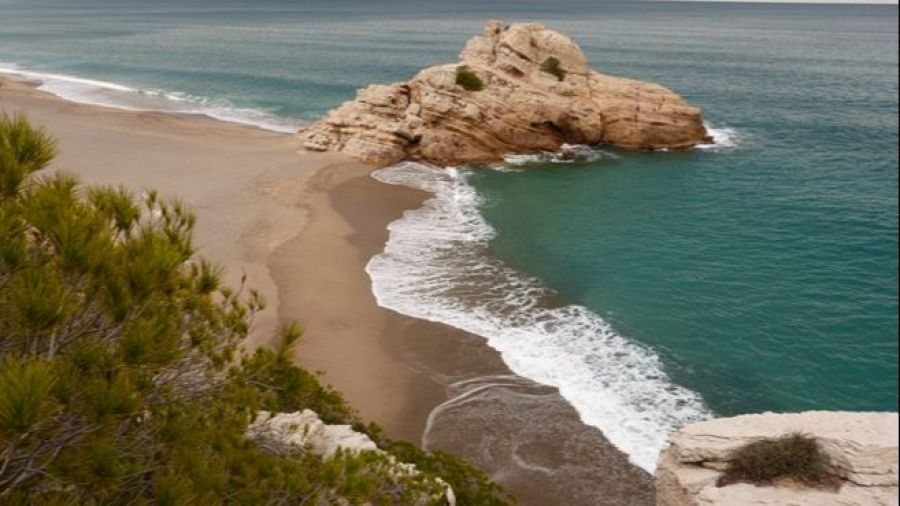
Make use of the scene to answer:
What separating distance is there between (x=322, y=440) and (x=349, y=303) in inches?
515

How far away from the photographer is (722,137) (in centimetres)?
5394

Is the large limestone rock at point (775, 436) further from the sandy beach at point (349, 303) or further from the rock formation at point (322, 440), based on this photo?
the rock formation at point (322, 440)

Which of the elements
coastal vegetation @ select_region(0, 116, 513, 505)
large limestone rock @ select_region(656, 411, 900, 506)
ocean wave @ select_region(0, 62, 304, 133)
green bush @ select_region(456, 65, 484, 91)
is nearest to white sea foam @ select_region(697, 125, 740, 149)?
green bush @ select_region(456, 65, 484, 91)

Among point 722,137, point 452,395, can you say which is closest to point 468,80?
point 722,137

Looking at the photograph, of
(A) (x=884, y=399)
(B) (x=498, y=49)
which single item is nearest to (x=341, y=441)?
(A) (x=884, y=399)

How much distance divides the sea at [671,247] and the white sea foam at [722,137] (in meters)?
0.24

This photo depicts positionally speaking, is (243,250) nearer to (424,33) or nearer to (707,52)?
(707,52)

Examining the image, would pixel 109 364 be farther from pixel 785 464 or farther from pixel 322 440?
pixel 785 464

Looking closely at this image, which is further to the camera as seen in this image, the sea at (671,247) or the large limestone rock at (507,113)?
the large limestone rock at (507,113)

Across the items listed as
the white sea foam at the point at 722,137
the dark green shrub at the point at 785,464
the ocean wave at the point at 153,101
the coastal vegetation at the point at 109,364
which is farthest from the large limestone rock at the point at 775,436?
the ocean wave at the point at 153,101

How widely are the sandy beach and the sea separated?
1055 millimetres

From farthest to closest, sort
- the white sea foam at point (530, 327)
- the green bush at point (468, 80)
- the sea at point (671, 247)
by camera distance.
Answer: the green bush at point (468, 80), the sea at point (671, 247), the white sea foam at point (530, 327)

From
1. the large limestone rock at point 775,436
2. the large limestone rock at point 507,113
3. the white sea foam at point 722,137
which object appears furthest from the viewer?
the white sea foam at point 722,137

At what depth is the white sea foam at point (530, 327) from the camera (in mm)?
19469
